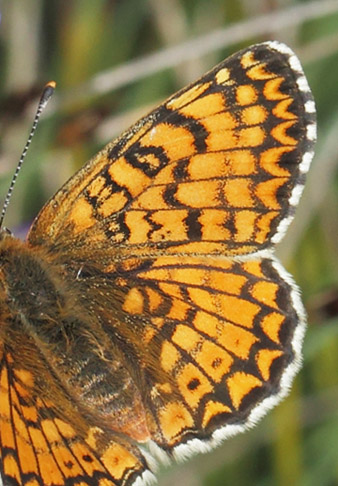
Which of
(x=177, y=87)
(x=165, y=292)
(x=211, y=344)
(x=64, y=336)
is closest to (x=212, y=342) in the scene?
(x=211, y=344)

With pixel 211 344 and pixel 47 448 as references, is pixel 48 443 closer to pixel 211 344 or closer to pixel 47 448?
pixel 47 448

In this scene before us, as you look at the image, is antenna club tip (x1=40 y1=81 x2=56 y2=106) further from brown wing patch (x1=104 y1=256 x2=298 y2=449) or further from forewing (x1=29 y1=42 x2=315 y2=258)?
brown wing patch (x1=104 y1=256 x2=298 y2=449)

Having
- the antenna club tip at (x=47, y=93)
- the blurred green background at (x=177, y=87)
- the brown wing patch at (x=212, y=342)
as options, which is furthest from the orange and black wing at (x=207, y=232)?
the blurred green background at (x=177, y=87)

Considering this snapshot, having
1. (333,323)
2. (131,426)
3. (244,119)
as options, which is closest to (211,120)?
(244,119)

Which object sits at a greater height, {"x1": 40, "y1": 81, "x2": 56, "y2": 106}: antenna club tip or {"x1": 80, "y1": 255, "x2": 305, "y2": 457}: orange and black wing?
{"x1": 40, "y1": 81, "x2": 56, "y2": 106}: antenna club tip

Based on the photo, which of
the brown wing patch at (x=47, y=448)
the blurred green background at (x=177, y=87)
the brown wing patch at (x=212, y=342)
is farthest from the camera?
the blurred green background at (x=177, y=87)

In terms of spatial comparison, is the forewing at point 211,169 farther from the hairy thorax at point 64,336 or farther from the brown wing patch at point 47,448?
the brown wing patch at point 47,448

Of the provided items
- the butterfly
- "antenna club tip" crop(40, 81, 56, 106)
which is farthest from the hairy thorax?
"antenna club tip" crop(40, 81, 56, 106)

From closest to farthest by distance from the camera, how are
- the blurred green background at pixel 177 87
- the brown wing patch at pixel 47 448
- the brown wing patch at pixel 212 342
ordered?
the brown wing patch at pixel 47 448 → the brown wing patch at pixel 212 342 → the blurred green background at pixel 177 87
